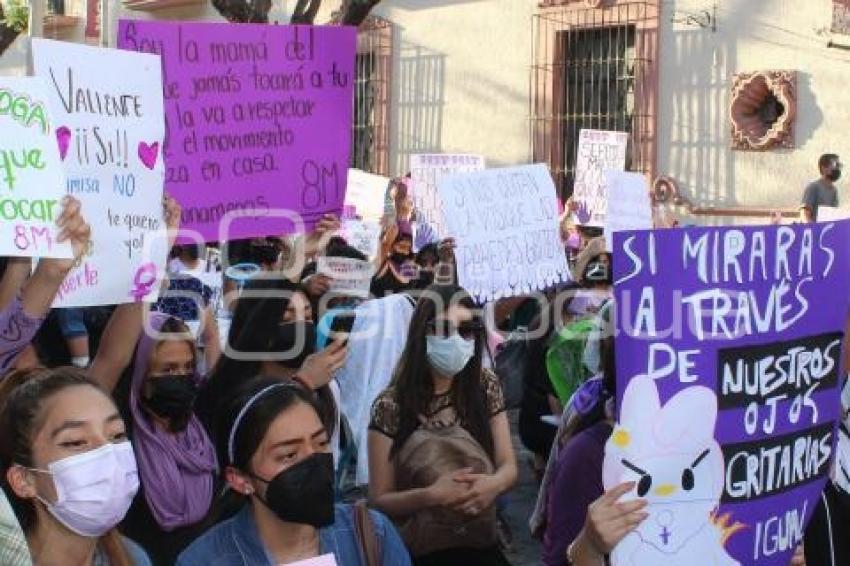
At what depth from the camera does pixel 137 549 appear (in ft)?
9.10

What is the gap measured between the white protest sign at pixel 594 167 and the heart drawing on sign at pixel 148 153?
23.2 feet

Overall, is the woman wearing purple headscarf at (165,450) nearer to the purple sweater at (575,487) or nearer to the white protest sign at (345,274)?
the purple sweater at (575,487)

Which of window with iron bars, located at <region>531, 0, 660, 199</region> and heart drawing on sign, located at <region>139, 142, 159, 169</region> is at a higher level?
window with iron bars, located at <region>531, 0, 660, 199</region>

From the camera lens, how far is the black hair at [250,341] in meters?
4.23

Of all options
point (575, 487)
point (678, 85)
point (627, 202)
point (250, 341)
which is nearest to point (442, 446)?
point (575, 487)

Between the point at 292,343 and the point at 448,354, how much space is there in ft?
1.86

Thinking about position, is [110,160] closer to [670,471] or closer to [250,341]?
[250,341]

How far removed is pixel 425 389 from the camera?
406cm

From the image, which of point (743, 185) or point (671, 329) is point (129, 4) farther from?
point (671, 329)

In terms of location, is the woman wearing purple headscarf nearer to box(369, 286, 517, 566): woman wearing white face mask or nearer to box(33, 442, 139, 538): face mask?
box(369, 286, 517, 566): woman wearing white face mask

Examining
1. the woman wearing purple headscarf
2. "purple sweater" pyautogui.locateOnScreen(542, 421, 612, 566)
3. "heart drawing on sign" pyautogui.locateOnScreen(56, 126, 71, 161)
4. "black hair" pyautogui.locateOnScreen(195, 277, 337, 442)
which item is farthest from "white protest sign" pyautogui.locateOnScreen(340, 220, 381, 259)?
"purple sweater" pyautogui.locateOnScreen(542, 421, 612, 566)

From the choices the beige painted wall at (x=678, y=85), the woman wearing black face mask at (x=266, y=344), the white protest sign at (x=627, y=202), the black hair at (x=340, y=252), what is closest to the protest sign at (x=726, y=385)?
the woman wearing black face mask at (x=266, y=344)

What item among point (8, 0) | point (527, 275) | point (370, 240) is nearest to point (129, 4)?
point (8, 0)

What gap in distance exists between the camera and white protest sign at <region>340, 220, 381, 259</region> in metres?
9.45
